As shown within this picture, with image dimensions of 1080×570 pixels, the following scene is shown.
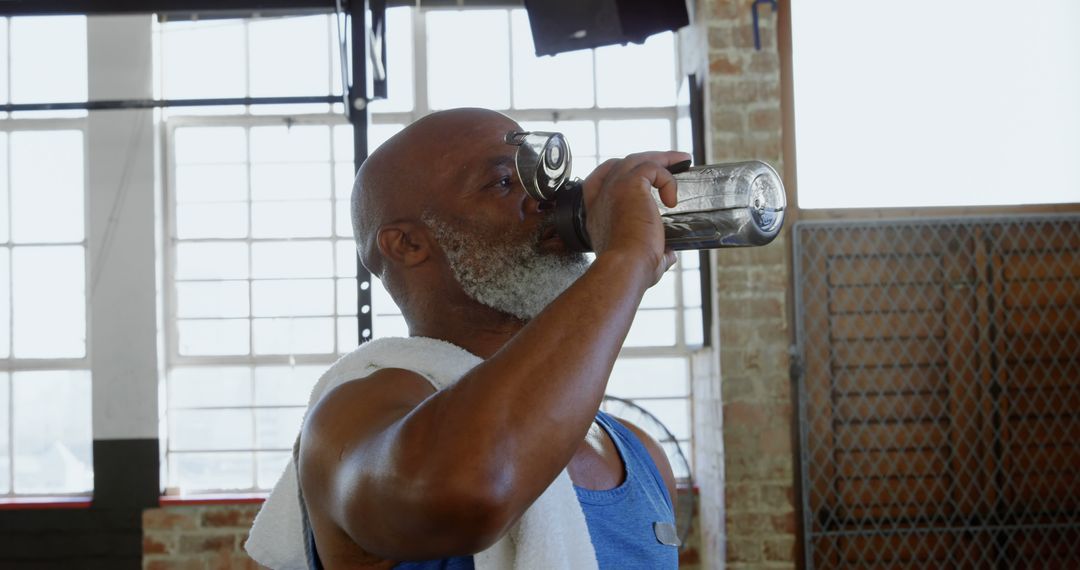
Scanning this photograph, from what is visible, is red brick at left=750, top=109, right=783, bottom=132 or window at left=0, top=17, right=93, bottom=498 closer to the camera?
red brick at left=750, top=109, right=783, bottom=132

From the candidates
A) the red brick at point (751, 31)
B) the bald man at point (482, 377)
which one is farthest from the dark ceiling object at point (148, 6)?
the red brick at point (751, 31)

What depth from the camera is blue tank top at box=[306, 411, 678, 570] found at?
91 centimetres

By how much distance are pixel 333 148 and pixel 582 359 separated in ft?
10.5

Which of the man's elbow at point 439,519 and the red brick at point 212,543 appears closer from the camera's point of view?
the man's elbow at point 439,519

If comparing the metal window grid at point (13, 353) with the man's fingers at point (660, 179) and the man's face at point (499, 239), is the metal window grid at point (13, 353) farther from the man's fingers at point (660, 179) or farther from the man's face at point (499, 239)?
the man's fingers at point (660, 179)

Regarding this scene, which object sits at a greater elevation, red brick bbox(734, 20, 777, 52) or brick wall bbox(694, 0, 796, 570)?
red brick bbox(734, 20, 777, 52)

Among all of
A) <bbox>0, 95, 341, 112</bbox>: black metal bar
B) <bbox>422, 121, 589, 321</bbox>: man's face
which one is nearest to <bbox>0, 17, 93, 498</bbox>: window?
<bbox>0, 95, 341, 112</bbox>: black metal bar

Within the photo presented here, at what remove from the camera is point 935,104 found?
3.30 m

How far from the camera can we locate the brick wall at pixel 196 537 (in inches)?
137

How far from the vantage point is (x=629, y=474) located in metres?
1.03

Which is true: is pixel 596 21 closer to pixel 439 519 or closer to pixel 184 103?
pixel 184 103

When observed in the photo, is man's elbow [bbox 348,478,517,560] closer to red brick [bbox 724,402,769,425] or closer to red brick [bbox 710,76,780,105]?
red brick [bbox 724,402,769,425]

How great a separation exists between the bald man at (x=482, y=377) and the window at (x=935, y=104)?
2.31 metres

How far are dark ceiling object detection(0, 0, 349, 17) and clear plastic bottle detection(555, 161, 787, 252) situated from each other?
61.4 inches
